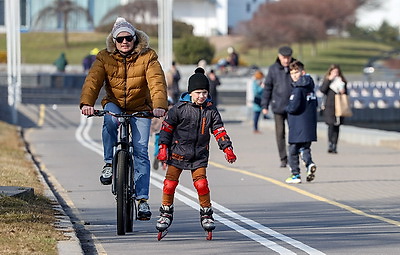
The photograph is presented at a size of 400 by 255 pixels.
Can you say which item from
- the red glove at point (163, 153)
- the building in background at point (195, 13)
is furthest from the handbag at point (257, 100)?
the building in background at point (195, 13)

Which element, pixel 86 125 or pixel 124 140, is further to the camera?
pixel 86 125

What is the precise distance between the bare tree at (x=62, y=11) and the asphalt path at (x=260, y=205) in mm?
67895

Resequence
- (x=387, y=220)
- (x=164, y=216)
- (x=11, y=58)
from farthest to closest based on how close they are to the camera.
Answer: (x=11, y=58) → (x=387, y=220) → (x=164, y=216)

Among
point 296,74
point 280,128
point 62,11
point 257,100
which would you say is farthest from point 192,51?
point 296,74

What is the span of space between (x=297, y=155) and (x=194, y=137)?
5.92 meters

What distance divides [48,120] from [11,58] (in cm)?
316

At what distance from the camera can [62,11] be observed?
91625mm

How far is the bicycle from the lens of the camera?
10188 millimetres

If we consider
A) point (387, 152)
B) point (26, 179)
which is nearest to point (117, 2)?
point (387, 152)

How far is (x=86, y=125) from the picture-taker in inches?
1271

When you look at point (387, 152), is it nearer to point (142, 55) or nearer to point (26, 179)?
point (26, 179)

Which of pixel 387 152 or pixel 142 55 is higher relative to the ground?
pixel 142 55

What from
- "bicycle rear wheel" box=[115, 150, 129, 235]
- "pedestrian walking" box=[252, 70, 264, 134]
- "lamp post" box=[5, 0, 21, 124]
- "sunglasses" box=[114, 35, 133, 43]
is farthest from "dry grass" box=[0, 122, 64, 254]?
"lamp post" box=[5, 0, 21, 124]

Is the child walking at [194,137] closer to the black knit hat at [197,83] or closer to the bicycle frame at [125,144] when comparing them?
the black knit hat at [197,83]
